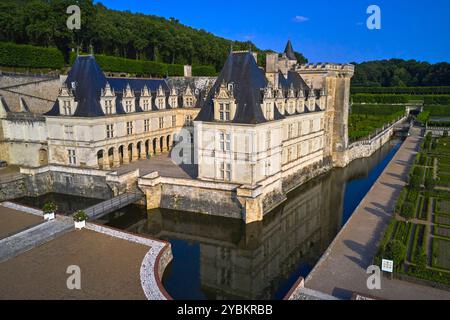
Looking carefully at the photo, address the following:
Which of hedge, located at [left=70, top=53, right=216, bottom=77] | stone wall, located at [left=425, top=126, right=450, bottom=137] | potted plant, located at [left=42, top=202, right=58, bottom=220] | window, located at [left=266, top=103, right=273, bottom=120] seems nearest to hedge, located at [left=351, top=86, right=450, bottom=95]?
stone wall, located at [left=425, top=126, right=450, bottom=137]

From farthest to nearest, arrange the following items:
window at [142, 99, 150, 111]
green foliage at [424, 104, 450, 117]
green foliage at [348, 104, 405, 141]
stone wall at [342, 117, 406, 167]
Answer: green foliage at [424, 104, 450, 117] → green foliage at [348, 104, 405, 141] → stone wall at [342, 117, 406, 167] → window at [142, 99, 150, 111]

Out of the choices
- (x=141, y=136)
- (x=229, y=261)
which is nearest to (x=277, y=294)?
(x=229, y=261)

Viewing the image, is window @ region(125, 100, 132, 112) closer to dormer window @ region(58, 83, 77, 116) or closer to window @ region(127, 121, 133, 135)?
window @ region(127, 121, 133, 135)

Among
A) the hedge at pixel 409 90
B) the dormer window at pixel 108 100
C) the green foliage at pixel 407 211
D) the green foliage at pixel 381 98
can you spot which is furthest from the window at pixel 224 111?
the hedge at pixel 409 90

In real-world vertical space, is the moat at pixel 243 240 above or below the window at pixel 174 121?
below

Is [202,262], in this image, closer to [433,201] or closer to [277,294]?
[277,294]

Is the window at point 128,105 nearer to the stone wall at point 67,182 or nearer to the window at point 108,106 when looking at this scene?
the window at point 108,106
